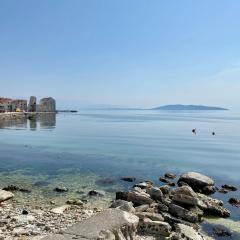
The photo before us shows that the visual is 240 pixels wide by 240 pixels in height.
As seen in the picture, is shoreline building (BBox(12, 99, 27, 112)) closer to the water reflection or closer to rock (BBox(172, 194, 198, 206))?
the water reflection

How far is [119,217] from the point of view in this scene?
543 inches

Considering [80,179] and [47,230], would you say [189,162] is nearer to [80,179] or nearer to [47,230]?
[80,179]

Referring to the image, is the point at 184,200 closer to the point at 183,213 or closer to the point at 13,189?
the point at 183,213

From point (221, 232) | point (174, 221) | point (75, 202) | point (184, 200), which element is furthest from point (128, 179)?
point (221, 232)

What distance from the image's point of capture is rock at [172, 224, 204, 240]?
1570 cm

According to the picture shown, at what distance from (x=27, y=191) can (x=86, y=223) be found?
12.1 m

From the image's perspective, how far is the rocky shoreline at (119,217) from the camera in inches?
515

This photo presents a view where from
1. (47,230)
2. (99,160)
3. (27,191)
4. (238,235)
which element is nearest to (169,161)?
(99,160)

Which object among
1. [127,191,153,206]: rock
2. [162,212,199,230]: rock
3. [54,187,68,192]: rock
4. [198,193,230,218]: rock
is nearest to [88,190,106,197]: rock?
[54,187,68,192]: rock

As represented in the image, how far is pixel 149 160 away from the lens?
41.2 m

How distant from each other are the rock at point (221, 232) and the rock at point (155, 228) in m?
2.76

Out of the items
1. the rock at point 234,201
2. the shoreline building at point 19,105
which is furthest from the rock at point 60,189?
the shoreline building at point 19,105

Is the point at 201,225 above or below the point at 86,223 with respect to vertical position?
below

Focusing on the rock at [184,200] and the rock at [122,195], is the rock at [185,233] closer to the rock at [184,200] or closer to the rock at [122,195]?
the rock at [184,200]
